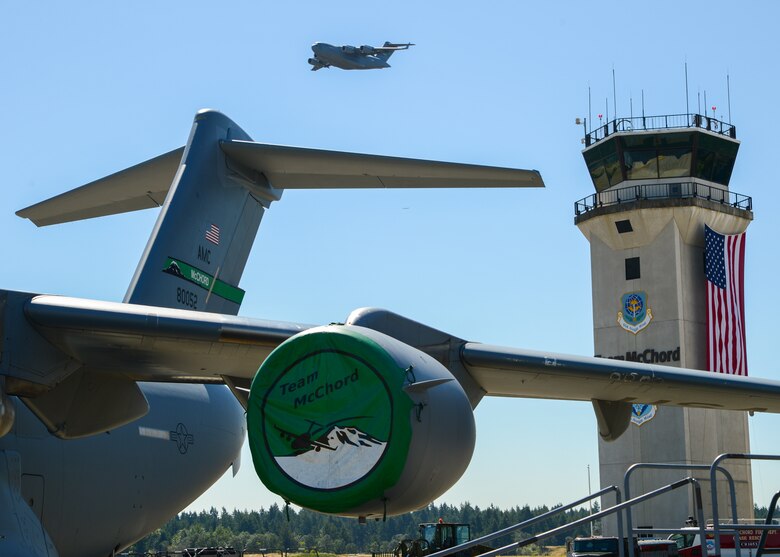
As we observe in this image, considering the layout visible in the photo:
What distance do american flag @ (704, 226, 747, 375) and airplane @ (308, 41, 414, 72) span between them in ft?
63.9

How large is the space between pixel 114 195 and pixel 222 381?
4.76 m

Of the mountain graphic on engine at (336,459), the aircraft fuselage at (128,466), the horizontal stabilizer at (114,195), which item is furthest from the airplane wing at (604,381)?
the horizontal stabilizer at (114,195)

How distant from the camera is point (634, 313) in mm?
52594

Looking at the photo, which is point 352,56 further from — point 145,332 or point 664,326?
point 145,332

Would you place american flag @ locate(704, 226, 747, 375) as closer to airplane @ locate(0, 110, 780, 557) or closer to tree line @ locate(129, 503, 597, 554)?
tree line @ locate(129, 503, 597, 554)

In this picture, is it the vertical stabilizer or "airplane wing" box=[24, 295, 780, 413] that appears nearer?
"airplane wing" box=[24, 295, 780, 413]

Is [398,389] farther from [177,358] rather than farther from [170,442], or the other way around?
[170,442]

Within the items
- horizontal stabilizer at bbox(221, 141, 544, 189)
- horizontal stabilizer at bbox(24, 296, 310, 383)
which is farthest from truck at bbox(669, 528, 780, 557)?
horizontal stabilizer at bbox(24, 296, 310, 383)

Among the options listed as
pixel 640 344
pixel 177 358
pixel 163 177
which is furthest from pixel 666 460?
pixel 177 358

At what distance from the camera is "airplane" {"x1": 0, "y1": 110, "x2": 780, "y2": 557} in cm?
716

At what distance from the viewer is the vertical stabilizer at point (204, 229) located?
41.9ft

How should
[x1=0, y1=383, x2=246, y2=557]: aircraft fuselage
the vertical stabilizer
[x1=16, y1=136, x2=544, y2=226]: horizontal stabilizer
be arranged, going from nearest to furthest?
[x1=0, y1=383, x2=246, y2=557]: aircraft fuselage → [x1=16, y1=136, x2=544, y2=226]: horizontal stabilizer → the vertical stabilizer

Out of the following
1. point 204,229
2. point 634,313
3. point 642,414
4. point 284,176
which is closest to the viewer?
point 204,229

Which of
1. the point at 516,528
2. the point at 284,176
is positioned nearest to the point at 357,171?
the point at 284,176
